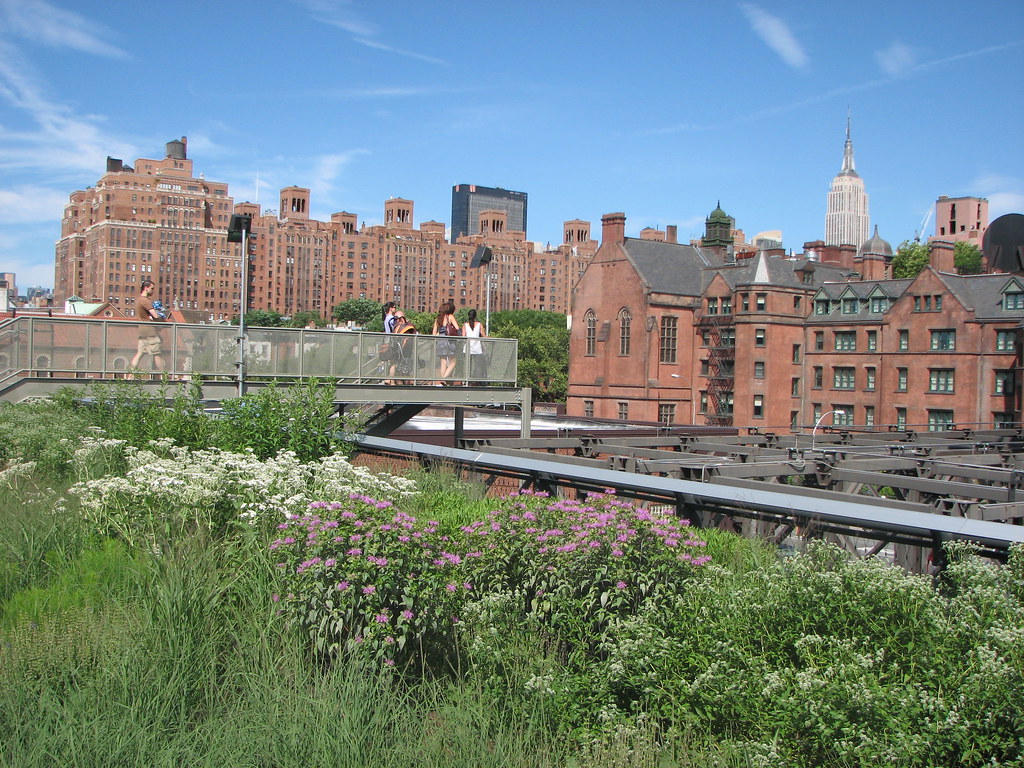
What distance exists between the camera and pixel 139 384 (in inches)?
615

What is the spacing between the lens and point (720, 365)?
74.4 meters

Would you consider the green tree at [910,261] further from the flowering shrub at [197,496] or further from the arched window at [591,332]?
the flowering shrub at [197,496]

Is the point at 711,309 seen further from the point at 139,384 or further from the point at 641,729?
the point at 641,729

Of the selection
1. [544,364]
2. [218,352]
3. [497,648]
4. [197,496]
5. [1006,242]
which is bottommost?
[497,648]

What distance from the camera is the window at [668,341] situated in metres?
74.9

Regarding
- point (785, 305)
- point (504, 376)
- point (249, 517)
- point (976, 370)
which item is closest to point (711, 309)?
point (785, 305)

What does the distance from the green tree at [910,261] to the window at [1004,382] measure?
1634 inches

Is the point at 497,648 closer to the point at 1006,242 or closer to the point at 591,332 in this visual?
the point at 1006,242

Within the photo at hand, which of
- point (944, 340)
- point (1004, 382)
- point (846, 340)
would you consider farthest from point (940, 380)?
point (846, 340)

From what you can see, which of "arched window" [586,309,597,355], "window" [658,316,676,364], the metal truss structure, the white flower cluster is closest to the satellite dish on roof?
the metal truss structure

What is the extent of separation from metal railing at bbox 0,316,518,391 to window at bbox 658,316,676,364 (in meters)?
55.3

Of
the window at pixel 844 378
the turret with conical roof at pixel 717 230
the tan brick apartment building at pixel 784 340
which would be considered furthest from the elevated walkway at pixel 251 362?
the turret with conical roof at pixel 717 230

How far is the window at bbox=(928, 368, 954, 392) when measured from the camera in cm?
6191

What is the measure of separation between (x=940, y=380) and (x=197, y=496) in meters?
62.7
